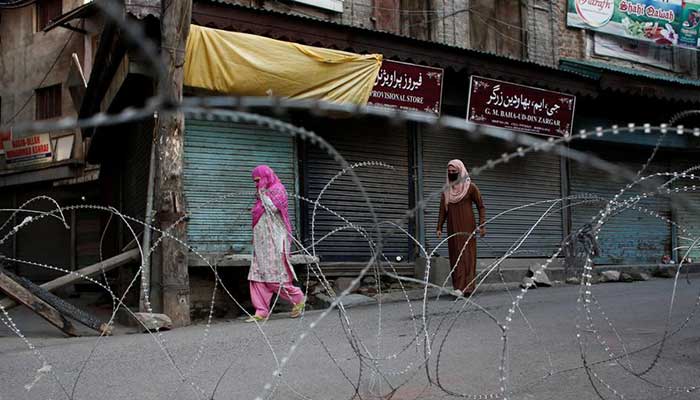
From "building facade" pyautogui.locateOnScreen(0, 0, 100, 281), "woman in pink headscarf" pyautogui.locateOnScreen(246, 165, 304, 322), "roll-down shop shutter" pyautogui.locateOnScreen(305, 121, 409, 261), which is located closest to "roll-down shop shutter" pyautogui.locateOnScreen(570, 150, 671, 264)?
"roll-down shop shutter" pyautogui.locateOnScreen(305, 121, 409, 261)

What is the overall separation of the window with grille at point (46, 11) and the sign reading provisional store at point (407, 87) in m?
13.2

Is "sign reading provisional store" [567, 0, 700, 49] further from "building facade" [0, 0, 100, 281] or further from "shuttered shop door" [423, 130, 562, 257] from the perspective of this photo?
"building facade" [0, 0, 100, 281]

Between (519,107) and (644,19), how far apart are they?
6030mm

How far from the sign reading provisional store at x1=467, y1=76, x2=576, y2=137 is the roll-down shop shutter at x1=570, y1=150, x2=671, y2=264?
1763mm

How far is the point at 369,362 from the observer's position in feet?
15.0

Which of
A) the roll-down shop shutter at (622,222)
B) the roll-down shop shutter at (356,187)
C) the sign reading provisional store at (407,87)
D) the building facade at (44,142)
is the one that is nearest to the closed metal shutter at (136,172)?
the roll-down shop shutter at (356,187)

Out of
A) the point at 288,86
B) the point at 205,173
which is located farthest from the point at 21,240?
the point at 288,86

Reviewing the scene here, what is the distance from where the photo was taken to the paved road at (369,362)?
12.9 ft

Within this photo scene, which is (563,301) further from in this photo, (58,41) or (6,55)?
(6,55)

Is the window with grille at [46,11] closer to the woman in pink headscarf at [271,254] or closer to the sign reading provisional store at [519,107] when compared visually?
the sign reading provisional store at [519,107]

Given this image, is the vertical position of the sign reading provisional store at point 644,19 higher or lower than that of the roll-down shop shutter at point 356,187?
higher

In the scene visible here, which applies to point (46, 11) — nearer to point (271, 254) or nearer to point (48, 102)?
point (48, 102)

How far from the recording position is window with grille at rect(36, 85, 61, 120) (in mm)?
19469

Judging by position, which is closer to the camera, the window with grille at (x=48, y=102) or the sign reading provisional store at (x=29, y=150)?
the sign reading provisional store at (x=29, y=150)
